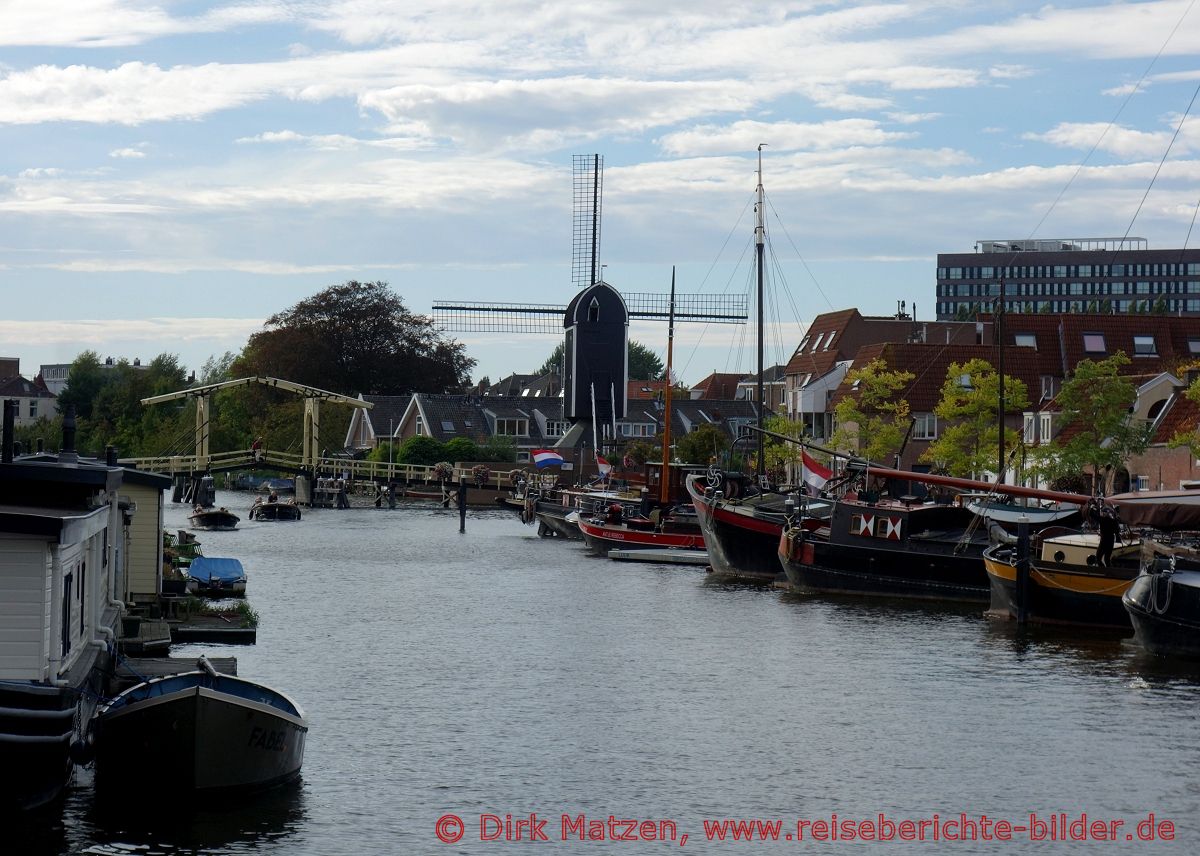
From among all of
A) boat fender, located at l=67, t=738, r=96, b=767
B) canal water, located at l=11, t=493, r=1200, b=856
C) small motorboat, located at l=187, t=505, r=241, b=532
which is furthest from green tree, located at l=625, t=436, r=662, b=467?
boat fender, located at l=67, t=738, r=96, b=767

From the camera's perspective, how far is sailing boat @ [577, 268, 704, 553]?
78.3 m

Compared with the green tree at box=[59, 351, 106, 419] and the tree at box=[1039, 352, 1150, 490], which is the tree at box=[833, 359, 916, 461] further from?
the green tree at box=[59, 351, 106, 419]

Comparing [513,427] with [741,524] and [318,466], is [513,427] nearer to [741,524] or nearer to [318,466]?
[318,466]

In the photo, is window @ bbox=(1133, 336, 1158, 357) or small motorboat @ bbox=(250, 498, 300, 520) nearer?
window @ bbox=(1133, 336, 1158, 357)

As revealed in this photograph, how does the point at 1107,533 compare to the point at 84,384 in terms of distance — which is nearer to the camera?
the point at 1107,533

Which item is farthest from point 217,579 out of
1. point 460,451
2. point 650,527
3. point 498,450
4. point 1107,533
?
point 498,450

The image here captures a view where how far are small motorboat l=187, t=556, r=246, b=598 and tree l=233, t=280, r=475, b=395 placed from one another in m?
106

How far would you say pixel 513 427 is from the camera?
15238 centimetres

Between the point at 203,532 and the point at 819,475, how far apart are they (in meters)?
44.4

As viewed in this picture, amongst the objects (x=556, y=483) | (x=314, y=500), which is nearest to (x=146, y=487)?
(x=556, y=483)

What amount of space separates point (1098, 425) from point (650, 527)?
21416 mm

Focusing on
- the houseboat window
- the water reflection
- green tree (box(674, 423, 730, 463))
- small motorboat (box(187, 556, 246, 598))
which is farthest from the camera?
green tree (box(674, 423, 730, 463))

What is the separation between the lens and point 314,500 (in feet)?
435

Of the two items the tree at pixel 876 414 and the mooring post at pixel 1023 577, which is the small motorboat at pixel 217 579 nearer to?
the mooring post at pixel 1023 577
